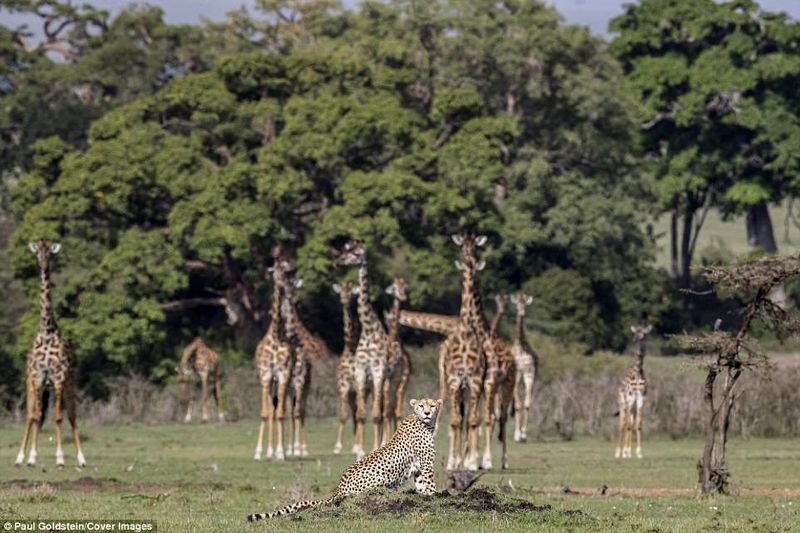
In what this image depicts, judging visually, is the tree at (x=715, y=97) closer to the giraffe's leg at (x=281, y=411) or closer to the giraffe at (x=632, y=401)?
the giraffe at (x=632, y=401)

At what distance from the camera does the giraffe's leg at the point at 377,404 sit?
3519cm

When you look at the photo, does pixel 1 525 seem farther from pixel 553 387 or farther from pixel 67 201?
pixel 67 201

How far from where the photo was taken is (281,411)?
121 feet

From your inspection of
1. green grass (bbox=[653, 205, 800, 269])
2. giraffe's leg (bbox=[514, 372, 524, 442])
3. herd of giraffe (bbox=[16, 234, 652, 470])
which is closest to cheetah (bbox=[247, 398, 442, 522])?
herd of giraffe (bbox=[16, 234, 652, 470])

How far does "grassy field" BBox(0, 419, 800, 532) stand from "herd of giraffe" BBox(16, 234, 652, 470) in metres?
0.69

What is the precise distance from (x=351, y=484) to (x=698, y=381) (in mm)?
25873

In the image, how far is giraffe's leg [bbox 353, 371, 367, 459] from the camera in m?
36.1

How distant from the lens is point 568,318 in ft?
212

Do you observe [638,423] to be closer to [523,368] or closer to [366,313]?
[366,313]

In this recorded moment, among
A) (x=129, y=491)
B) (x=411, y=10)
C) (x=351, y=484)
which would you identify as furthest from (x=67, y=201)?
(x=351, y=484)

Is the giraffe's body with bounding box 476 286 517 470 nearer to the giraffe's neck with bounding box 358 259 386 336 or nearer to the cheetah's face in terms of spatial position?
the giraffe's neck with bounding box 358 259 386 336

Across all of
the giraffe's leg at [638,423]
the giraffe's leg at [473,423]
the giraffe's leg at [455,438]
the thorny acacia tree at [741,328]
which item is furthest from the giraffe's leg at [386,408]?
the thorny acacia tree at [741,328]

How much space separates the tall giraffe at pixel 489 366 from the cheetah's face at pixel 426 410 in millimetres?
7934

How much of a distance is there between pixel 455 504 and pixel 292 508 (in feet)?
6.02
